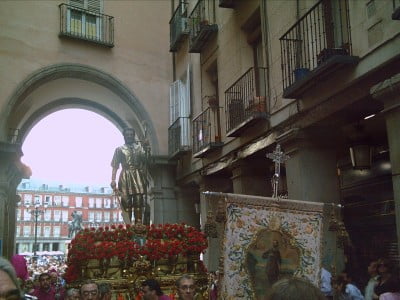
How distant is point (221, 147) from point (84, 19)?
694 cm

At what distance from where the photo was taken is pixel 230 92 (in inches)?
499

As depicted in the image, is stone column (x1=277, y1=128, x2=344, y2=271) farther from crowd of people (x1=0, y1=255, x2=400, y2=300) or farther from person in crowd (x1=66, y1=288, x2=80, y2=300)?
person in crowd (x1=66, y1=288, x2=80, y2=300)

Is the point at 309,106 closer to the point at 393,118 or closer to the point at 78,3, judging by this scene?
the point at 393,118

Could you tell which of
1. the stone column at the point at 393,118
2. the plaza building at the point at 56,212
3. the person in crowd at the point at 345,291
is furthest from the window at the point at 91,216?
the stone column at the point at 393,118

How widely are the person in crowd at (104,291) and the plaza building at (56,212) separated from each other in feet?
227

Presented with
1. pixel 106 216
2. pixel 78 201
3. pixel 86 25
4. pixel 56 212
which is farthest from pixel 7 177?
pixel 106 216

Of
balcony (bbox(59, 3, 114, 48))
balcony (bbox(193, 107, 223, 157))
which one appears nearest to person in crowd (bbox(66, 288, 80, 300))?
balcony (bbox(193, 107, 223, 157))

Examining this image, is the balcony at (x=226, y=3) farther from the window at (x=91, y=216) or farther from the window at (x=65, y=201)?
the window at (x=91, y=216)

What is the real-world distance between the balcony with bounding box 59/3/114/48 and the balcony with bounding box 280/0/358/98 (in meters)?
8.68

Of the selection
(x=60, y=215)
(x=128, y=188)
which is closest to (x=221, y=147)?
(x=128, y=188)

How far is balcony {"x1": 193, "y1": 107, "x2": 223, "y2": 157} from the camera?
13609 mm

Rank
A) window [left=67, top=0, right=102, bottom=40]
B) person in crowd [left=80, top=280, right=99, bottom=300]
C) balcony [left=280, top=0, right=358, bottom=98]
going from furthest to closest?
window [left=67, top=0, right=102, bottom=40], balcony [left=280, top=0, right=358, bottom=98], person in crowd [left=80, top=280, right=99, bottom=300]

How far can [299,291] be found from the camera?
2070mm

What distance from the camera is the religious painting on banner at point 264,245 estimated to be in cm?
550
